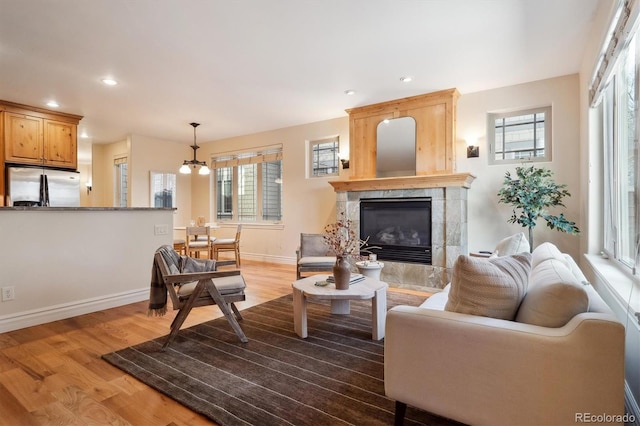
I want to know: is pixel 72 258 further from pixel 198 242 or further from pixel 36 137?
pixel 36 137

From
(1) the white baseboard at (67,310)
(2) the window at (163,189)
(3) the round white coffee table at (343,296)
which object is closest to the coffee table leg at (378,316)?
(3) the round white coffee table at (343,296)

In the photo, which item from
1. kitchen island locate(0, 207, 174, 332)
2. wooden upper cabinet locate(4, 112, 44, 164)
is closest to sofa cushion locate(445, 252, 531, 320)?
kitchen island locate(0, 207, 174, 332)

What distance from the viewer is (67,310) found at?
3.26 m

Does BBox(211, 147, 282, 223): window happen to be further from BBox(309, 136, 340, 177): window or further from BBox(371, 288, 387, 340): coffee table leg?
BBox(371, 288, 387, 340): coffee table leg

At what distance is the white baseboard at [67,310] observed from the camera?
9.63ft

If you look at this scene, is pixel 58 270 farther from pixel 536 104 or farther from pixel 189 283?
pixel 536 104

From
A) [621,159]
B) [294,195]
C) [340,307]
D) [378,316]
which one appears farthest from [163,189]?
[621,159]

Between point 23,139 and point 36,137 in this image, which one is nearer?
point 23,139

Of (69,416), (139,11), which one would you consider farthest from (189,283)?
(139,11)

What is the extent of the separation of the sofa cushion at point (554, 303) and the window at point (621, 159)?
104 cm

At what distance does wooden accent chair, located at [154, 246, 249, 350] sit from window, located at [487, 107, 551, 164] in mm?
3864

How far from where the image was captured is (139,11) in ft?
8.68

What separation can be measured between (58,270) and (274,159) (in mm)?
4190

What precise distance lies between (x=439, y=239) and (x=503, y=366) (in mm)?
3271
